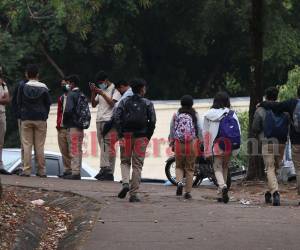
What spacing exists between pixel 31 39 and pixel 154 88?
6606 millimetres

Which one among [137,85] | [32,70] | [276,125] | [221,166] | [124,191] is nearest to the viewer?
[137,85]

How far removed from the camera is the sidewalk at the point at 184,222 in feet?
31.4

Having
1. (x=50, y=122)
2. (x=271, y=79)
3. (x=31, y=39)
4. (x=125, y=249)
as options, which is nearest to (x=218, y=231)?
(x=125, y=249)

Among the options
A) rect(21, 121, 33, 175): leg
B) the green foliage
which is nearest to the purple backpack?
rect(21, 121, 33, 175): leg

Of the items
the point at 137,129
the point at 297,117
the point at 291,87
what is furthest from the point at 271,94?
the point at 291,87

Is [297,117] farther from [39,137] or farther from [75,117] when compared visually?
[39,137]

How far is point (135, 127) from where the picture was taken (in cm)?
1327

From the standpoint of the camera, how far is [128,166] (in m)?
13.5

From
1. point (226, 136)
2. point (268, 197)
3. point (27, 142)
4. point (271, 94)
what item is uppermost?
point (271, 94)

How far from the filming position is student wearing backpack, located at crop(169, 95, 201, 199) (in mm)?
14438

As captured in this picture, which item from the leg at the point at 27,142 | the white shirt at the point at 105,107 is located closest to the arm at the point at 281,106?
the white shirt at the point at 105,107

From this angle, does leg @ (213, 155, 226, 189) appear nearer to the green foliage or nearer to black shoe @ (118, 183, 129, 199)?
black shoe @ (118, 183, 129, 199)

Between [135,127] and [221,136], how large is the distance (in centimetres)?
168

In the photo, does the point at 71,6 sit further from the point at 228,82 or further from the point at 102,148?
the point at 228,82
